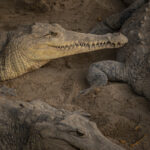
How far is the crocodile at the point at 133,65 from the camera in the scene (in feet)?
11.1

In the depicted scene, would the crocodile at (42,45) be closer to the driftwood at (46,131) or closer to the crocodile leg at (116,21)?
the crocodile leg at (116,21)

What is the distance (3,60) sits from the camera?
3.74m

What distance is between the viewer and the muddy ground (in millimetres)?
2709

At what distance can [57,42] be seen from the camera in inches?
141

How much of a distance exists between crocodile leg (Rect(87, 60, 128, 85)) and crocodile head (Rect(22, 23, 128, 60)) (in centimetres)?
29

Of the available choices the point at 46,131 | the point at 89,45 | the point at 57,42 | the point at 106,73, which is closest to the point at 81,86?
the point at 106,73

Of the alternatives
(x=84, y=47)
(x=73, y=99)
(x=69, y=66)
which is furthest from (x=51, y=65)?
(x=73, y=99)

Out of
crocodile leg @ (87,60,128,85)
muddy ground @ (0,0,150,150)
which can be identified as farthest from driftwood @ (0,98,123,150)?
crocodile leg @ (87,60,128,85)

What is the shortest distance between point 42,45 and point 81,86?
855mm

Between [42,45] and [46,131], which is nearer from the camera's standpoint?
[46,131]

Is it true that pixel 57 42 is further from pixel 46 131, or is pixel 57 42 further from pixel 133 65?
pixel 46 131

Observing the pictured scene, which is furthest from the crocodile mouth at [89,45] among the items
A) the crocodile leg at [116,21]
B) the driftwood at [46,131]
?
the driftwood at [46,131]

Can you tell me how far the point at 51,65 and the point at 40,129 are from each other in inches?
85.9

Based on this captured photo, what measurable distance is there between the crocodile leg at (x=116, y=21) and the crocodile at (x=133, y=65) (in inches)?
21.9
